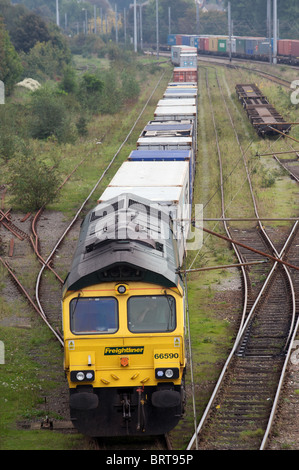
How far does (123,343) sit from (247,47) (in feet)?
266

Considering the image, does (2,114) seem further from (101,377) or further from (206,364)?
(101,377)

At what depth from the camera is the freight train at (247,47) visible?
7744cm

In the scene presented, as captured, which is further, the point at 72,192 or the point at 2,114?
the point at 2,114

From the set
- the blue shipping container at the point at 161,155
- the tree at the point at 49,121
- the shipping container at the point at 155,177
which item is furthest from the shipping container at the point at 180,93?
the shipping container at the point at 155,177

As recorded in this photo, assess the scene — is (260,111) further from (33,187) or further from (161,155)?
(161,155)

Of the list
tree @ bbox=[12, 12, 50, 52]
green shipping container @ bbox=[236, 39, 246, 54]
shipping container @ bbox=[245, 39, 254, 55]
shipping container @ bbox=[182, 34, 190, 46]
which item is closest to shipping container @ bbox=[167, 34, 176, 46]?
shipping container @ bbox=[182, 34, 190, 46]

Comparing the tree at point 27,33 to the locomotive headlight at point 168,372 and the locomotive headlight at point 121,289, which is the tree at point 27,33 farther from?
the locomotive headlight at point 168,372

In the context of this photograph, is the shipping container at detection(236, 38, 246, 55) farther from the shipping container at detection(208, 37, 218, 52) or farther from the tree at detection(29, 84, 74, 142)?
the tree at detection(29, 84, 74, 142)

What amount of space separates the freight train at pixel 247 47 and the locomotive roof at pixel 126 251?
65.7 metres

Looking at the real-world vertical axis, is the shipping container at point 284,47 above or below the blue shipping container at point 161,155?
above

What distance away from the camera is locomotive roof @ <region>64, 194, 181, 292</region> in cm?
1098

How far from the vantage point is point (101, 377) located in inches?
434

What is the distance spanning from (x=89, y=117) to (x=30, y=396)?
36.4 meters

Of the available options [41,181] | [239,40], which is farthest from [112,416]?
[239,40]
